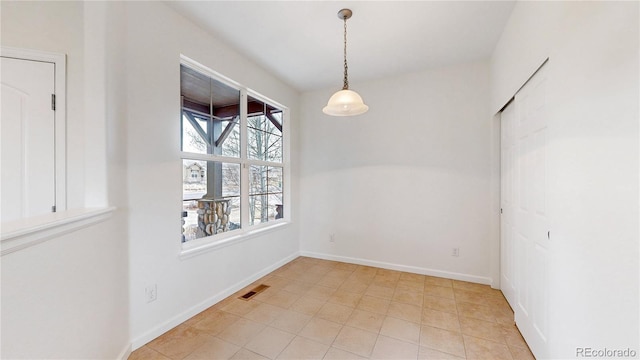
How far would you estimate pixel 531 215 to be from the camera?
1.85m

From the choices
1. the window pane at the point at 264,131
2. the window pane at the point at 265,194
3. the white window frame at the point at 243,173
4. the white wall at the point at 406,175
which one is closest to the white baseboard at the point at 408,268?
the white wall at the point at 406,175

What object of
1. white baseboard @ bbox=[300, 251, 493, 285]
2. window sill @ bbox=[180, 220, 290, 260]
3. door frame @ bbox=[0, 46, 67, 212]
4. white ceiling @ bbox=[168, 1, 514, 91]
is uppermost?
white ceiling @ bbox=[168, 1, 514, 91]

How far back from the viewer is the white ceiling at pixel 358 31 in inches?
81.5

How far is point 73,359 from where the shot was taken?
1248 mm

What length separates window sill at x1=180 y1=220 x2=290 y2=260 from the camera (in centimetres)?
228

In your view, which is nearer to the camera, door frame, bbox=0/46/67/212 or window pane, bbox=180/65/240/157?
door frame, bbox=0/46/67/212

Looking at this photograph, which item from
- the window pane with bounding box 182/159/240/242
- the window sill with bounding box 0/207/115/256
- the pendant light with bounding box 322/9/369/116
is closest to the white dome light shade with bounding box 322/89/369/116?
the pendant light with bounding box 322/9/369/116

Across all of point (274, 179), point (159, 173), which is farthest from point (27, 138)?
point (274, 179)

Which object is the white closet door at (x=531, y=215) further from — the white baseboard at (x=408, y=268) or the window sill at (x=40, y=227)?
the window sill at (x=40, y=227)

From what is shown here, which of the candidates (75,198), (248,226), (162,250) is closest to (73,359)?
(162,250)

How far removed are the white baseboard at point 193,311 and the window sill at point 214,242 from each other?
51 cm

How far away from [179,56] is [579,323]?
11.1 ft

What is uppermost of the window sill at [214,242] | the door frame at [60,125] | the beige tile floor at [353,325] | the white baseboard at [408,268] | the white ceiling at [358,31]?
the white ceiling at [358,31]

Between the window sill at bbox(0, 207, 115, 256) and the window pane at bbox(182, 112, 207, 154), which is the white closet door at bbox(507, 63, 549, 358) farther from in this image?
the window pane at bbox(182, 112, 207, 154)
